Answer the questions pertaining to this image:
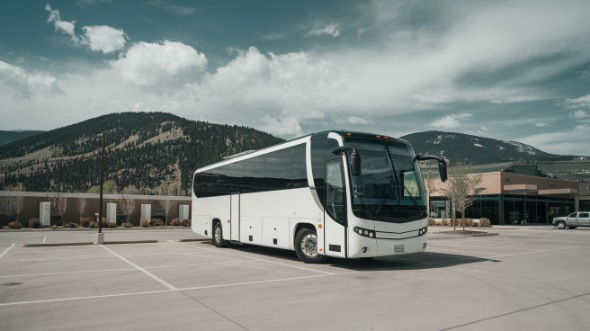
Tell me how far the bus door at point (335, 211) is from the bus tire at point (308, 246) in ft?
3.01

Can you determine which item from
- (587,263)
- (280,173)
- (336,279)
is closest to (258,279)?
(336,279)

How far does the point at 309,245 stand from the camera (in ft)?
42.9

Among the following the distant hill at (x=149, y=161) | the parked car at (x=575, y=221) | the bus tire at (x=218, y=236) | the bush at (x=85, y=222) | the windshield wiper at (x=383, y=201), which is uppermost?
the distant hill at (x=149, y=161)

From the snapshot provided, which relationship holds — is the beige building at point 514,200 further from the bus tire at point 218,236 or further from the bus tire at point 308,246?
the bus tire at point 308,246

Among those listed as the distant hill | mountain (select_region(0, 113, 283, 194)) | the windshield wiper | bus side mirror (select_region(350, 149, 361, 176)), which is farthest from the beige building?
mountain (select_region(0, 113, 283, 194))

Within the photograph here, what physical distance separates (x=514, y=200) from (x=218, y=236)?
1676 inches

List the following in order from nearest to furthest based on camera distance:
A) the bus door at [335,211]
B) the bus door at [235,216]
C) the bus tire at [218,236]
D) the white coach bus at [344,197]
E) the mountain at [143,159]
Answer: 1. the white coach bus at [344,197]
2. the bus door at [335,211]
3. the bus door at [235,216]
4. the bus tire at [218,236]
5. the mountain at [143,159]

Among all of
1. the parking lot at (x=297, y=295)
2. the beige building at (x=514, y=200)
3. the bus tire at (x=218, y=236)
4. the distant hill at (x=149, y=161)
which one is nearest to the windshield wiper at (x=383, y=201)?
A: the parking lot at (x=297, y=295)

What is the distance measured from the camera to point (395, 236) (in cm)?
1159

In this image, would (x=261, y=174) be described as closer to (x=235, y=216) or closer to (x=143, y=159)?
(x=235, y=216)

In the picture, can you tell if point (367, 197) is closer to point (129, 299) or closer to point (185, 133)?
point (129, 299)

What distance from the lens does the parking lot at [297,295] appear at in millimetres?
6348

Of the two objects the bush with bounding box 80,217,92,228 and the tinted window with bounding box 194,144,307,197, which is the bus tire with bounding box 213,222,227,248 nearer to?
the tinted window with bounding box 194,144,307,197

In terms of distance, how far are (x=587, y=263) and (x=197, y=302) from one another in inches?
486
